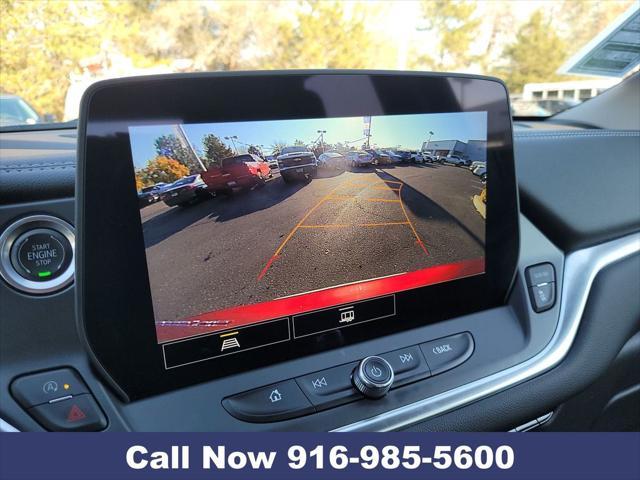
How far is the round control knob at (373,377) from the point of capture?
3.79ft

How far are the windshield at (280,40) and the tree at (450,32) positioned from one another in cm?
3

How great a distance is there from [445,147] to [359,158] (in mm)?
276

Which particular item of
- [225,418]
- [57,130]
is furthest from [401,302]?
[57,130]

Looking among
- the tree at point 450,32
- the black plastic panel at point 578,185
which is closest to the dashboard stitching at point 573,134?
the black plastic panel at point 578,185

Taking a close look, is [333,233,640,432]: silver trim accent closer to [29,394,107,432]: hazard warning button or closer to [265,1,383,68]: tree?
[29,394,107,432]: hazard warning button

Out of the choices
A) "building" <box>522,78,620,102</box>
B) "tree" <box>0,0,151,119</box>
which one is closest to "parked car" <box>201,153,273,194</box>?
"tree" <box>0,0,151,119</box>

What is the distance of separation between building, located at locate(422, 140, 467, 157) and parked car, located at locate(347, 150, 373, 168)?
7.0 inches

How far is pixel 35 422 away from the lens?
981 mm

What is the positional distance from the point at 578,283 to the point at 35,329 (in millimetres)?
1637

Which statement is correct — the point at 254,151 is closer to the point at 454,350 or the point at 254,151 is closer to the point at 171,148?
the point at 171,148

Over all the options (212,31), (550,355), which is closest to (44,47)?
(550,355)

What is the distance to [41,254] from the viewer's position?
1062mm

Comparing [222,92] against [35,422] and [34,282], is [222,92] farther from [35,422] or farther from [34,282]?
[35,422]

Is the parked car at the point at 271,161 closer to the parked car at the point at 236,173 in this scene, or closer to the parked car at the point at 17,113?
the parked car at the point at 236,173
